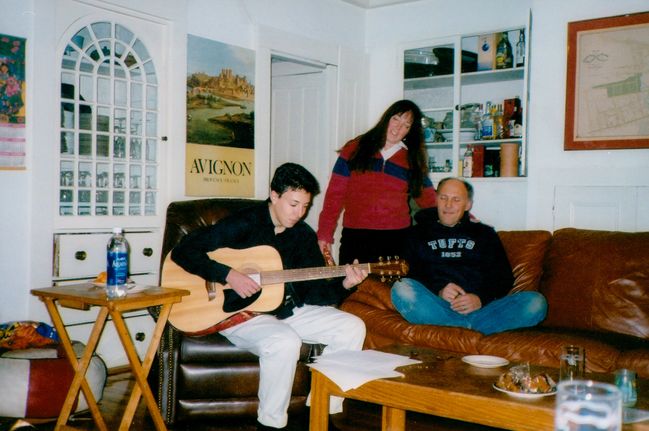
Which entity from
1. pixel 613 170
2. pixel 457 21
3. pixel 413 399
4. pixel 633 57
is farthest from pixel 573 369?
pixel 457 21

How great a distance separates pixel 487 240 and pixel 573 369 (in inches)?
52.5

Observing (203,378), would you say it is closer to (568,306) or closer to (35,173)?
(35,173)

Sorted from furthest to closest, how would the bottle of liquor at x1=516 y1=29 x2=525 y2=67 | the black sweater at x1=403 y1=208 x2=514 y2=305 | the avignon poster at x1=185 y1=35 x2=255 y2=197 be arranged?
the bottle of liquor at x1=516 y1=29 x2=525 y2=67 → the avignon poster at x1=185 y1=35 x2=255 y2=197 → the black sweater at x1=403 y1=208 x2=514 y2=305

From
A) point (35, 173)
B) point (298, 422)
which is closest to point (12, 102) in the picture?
point (35, 173)

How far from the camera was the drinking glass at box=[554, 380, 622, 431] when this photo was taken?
730mm

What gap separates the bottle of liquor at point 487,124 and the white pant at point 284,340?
97.9 inches

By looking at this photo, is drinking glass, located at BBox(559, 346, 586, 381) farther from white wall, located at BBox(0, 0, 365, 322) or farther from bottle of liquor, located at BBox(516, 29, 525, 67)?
bottle of liquor, located at BBox(516, 29, 525, 67)

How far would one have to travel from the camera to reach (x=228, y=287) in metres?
2.47

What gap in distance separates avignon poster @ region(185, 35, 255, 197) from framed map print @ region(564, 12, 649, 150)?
2.06 m

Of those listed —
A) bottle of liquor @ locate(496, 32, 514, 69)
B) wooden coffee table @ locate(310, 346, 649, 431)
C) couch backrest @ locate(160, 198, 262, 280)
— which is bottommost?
wooden coffee table @ locate(310, 346, 649, 431)

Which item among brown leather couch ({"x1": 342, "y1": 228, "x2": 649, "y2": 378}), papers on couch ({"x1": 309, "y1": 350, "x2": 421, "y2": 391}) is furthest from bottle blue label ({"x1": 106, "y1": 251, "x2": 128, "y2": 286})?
brown leather couch ({"x1": 342, "y1": 228, "x2": 649, "y2": 378})

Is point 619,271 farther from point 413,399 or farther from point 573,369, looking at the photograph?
point 413,399

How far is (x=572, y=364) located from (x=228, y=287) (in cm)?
132

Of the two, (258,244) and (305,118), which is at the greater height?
(305,118)
